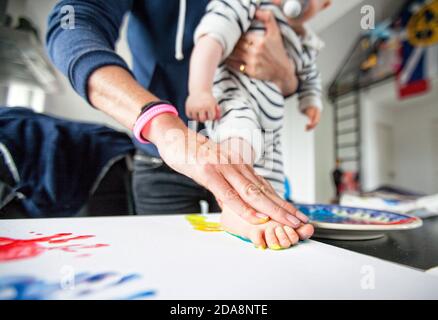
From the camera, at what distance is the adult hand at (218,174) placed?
0.96 ft

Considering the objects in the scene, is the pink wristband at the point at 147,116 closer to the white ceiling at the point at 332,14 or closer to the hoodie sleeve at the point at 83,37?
the hoodie sleeve at the point at 83,37

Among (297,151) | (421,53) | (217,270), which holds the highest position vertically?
(421,53)

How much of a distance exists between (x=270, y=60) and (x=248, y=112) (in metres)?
0.10

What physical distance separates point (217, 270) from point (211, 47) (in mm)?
323

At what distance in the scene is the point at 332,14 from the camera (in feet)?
1.49

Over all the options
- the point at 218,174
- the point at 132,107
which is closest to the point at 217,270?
the point at 218,174

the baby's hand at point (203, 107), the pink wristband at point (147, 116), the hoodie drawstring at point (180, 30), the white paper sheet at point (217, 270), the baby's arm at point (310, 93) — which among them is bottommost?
the white paper sheet at point (217, 270)

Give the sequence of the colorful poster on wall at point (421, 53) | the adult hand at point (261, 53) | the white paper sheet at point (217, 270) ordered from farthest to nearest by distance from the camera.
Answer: the colorful poster on wall at point (421, 53) < the adult hand at point (261, 53) < the white paper sheet at point (217, 270)

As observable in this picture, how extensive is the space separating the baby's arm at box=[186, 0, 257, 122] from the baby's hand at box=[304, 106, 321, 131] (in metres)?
0.18

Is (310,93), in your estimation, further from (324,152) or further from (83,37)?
(83,37)

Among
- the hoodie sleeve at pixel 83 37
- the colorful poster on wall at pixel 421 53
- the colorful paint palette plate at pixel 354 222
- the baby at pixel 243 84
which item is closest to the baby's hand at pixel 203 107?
the baby at pixel 243 84

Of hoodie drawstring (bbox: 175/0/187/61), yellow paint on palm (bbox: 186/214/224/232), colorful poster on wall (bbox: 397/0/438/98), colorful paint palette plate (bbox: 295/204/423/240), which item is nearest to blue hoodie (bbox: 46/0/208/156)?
hoodie drawstring (bbox: 175/0/187/61)

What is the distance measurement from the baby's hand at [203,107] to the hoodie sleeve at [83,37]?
10 centimetres
